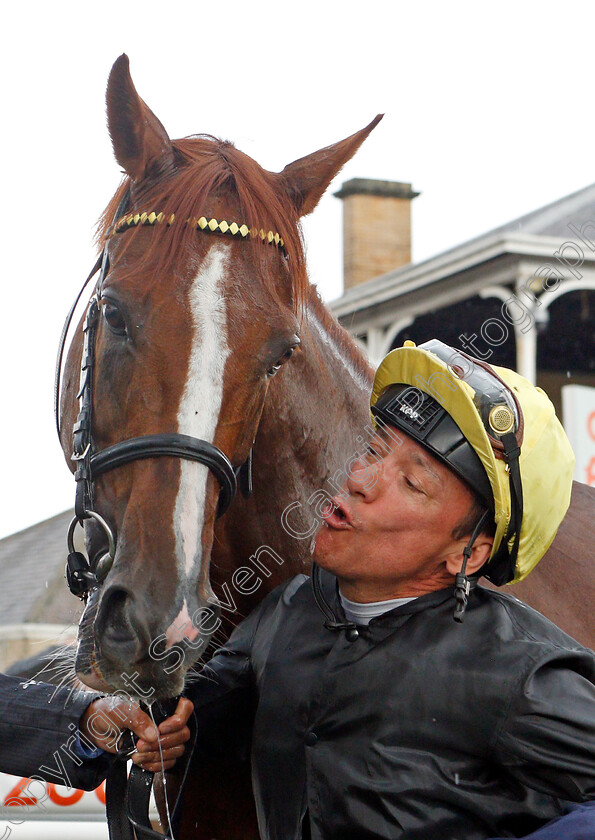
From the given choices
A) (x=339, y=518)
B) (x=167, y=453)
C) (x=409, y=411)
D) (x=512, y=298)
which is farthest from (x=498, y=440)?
(x=512, y=298)

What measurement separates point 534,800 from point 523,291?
5.85 m

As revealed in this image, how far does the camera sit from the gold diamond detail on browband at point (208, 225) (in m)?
2.12

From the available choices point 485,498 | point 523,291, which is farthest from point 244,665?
point 523,291

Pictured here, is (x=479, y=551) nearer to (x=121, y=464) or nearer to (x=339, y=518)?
(x=339, y=518)

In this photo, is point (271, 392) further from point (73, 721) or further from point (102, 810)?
point (102, 810)

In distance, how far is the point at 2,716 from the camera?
202cm

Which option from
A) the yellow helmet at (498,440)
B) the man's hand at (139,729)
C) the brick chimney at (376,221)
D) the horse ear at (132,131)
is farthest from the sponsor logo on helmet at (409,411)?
the brick chimney at (376,221)

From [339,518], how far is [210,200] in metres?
0.77

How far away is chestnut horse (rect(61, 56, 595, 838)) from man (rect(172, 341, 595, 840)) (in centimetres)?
25

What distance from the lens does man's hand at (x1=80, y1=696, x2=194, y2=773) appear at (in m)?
1.87

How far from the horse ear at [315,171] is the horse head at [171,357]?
2 cm

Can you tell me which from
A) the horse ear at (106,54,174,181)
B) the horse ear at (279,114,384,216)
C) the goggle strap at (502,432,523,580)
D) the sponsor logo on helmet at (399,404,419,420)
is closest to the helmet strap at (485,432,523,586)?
the goggle strap at (502,432,523,580)

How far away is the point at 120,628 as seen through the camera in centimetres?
175

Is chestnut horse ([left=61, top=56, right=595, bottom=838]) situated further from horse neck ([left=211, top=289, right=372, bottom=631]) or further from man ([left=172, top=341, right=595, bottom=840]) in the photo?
man ([left=172, top=341, right=595, bottom=840])
